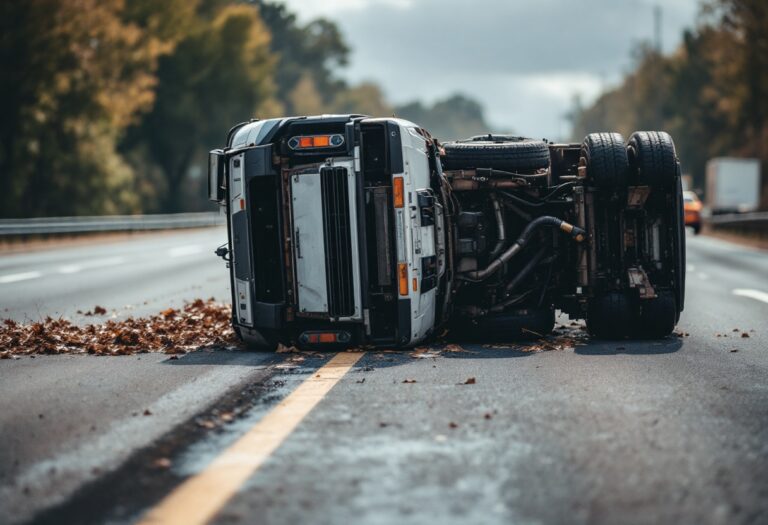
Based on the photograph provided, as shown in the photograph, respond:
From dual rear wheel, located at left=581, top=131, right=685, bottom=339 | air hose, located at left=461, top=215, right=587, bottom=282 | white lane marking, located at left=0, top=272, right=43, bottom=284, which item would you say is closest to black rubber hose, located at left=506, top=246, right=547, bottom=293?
air hose, located at left=461, top=215, right=587, bottom=282

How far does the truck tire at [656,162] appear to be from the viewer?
10758 mm

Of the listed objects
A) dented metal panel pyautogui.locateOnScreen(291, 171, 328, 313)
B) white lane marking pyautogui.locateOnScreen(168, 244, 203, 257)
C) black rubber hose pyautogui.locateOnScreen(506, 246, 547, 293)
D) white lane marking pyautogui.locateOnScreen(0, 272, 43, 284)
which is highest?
dented metal panel pyautogui.locateOnScreen(291, 171, 328, 313)

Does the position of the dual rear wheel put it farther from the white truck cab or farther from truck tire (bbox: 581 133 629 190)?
the white truck cab

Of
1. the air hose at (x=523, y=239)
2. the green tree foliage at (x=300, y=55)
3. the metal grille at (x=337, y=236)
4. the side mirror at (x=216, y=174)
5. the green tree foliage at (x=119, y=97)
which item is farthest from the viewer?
the green tree foliage at (x=300, y=55)

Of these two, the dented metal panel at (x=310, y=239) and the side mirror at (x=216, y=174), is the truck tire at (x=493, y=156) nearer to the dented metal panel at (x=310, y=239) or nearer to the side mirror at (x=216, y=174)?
the dented metal panel at (x=310, y=239)

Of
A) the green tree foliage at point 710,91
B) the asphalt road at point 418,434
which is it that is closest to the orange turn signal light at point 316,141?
the asphalt road at point 418,434

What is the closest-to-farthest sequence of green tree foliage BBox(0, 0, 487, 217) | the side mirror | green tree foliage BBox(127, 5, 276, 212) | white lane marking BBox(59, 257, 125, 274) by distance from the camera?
1. the side mirror
2. white lane marking BBox(59, 257, 125, 274)
3. green tree foliage BBox(0, 0, 487, 217)
4. green tree foliage BBox(127, 5, 276, 212)

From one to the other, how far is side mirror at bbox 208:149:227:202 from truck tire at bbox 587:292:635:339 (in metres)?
3.47

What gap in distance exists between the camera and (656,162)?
1077 centimetres

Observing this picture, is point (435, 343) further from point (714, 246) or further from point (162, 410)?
point (714, 246)

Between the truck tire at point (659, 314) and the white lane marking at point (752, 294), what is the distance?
5.17 meters

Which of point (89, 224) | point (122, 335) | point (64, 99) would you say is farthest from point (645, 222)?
point (64, 99)

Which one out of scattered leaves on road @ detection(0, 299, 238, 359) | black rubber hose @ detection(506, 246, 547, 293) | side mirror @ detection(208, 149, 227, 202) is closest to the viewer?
side mirror @ detection(208, 149, 227, 202)

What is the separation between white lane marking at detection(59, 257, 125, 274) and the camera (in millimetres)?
23391
